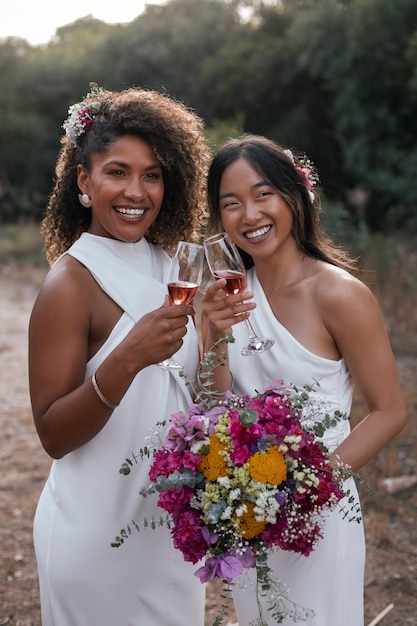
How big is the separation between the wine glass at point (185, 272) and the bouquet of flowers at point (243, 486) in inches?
17.1

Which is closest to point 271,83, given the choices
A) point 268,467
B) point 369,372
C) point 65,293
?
point 369,372

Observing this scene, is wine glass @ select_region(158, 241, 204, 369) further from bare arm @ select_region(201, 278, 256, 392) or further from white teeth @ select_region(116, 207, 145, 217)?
white teeth @ select_region(116, 207, 145, 217)

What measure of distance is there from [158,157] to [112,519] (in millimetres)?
1402

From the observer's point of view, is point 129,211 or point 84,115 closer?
point 129,211

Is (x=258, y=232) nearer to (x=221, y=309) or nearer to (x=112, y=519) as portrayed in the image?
(x=221, y=309)

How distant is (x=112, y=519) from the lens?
2.65m

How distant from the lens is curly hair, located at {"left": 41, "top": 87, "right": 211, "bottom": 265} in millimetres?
2754

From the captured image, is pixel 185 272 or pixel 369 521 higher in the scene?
pixel 185 272

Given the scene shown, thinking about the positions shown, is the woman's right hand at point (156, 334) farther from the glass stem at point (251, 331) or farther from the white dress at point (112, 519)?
the glass stem at point (251, 331)

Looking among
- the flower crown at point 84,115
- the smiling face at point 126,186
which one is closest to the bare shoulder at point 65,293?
the smiling face at point 126,186

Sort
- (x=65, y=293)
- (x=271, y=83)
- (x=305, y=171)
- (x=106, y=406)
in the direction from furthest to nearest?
(x=271, y=83)
(x=305, y=171)
(x=65, y=293)
(x=106, y=406)

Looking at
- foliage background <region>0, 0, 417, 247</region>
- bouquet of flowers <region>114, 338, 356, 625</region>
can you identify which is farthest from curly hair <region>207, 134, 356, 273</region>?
foliage background <region>0, 0, 417, 247</region>

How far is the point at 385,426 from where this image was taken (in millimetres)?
2656

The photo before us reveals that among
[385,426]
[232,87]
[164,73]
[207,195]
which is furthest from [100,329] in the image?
[164,73]
